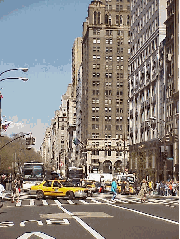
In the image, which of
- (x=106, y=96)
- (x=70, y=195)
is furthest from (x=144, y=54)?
(x=70, y=195)

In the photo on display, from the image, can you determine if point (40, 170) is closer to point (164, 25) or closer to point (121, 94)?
point (164, 25)

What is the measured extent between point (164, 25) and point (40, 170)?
102 feet

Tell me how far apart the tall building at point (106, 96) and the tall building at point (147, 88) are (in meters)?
35.5

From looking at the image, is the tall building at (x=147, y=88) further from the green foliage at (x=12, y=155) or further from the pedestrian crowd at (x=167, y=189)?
the green foliage at (x=12, y=155)

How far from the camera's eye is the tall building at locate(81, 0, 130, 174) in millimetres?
134500

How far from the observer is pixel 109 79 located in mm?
136500

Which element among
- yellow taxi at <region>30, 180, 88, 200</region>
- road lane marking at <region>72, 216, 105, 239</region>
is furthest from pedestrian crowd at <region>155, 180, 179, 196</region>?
road lane marking at <region>72, 216, 105, 239</region>

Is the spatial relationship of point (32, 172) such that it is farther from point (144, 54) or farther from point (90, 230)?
point (90, 230)

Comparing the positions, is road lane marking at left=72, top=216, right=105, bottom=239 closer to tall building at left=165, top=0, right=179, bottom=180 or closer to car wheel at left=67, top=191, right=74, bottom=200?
car wheel at left=67, top=191, right=74, bottom=200

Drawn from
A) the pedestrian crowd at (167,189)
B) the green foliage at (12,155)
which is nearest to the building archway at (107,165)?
the green foliage at (12,155)

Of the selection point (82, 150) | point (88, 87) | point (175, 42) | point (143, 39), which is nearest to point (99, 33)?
point (88, 87)

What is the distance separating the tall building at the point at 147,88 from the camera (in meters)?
78.9

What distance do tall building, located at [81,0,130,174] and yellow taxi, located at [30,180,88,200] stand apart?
89970mm

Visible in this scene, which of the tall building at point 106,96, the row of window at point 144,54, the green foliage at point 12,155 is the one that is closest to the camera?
the row of window at point 144,54
